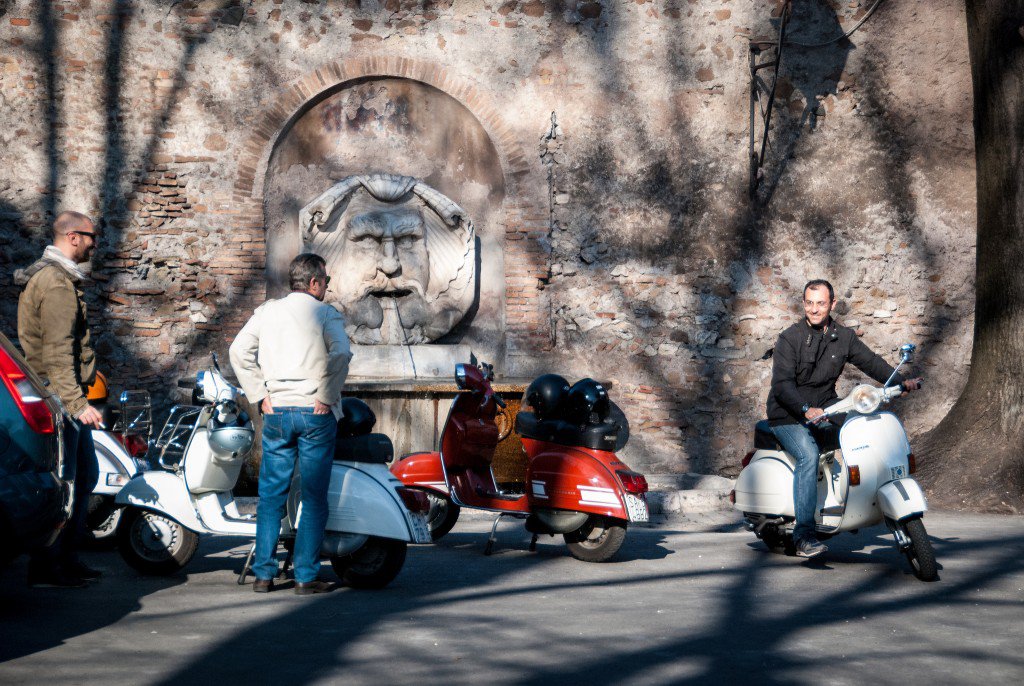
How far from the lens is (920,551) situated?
211 inches

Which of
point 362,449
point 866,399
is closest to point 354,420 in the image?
point 362,449

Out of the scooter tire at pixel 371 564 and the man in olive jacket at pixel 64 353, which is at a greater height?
the man in olive jacket at pixel 64 353

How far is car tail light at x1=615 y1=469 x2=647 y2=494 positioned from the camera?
6.04 meters

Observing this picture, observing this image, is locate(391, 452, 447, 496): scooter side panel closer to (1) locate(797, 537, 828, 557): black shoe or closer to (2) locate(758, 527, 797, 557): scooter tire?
(2) locate(758, 527, 797, 557): scooter tire

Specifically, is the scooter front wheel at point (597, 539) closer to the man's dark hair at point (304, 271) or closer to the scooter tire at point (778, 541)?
the scooter tire at point (778, 541)

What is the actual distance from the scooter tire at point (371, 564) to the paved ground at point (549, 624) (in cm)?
8

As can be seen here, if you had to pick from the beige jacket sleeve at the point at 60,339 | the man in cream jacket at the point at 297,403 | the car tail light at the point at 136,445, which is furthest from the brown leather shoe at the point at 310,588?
the car tail light at the point at 136,445

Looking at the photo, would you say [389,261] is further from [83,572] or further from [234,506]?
[83,572]

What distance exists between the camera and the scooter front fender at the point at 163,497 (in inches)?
213

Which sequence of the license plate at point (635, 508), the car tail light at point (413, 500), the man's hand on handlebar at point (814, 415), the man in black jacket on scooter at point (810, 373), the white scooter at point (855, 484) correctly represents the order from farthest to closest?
the license plate at point (635, 508), the man in black jacket on scooter at point (810, 373), the man's hand on handlebar at point (814, 415), the white scooter at point (855, 484), the car tail light at point (413, 500)

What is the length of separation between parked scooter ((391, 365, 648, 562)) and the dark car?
2.61 m

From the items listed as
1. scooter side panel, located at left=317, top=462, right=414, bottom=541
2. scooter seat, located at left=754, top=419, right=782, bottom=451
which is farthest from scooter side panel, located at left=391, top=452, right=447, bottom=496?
scooter seat, located at left=754, top=419, right=782, bottom=451

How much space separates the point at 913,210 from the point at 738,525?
4587 mm

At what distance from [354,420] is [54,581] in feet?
5.02
